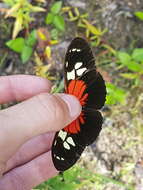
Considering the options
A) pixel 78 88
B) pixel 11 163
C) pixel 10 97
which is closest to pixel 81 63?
pixel 78 88

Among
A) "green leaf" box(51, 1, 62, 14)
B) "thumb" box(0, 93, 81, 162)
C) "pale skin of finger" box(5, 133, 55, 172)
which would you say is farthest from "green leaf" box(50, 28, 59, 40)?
"thumb" box(0, 93, 81, 162)

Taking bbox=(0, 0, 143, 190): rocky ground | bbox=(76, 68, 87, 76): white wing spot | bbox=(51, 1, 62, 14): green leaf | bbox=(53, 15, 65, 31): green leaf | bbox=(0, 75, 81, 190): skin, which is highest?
bbox=(76, 68, 87, 76): white wing spot

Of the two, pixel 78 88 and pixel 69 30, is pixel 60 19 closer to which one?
pixel 69 30

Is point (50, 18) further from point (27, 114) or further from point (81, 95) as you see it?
point (27, 114)

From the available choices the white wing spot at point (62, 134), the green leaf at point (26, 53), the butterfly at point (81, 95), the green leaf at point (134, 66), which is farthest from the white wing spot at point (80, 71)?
the green leaf at point (26, 53)

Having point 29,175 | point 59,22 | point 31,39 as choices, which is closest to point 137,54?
point 59,22

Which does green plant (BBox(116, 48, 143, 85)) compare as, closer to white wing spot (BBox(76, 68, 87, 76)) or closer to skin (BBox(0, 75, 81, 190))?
skin (BBox(0, 75, 81, 190))
